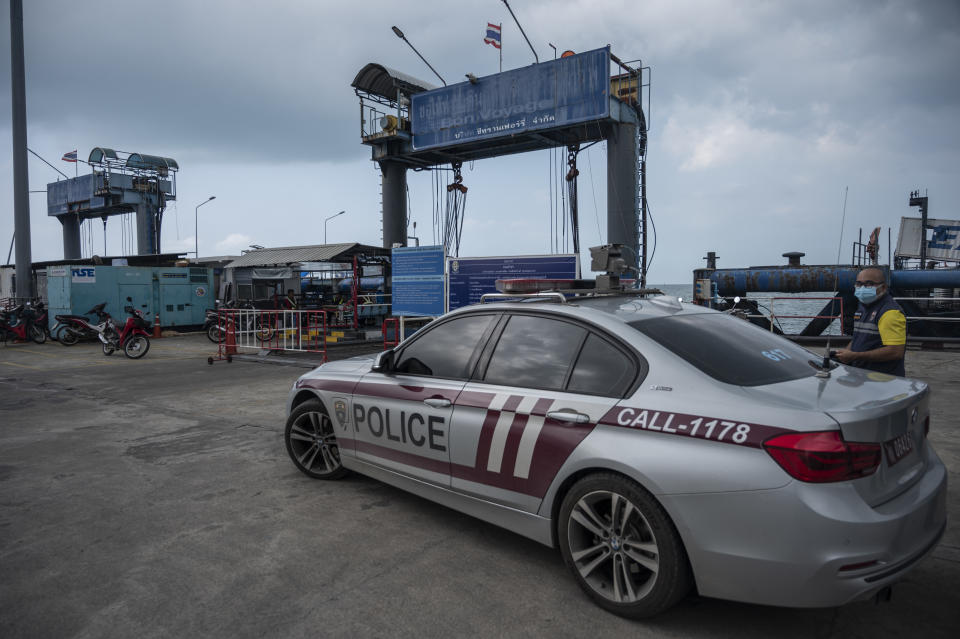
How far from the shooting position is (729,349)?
2.99 metres

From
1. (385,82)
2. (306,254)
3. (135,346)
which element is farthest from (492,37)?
(135,346)

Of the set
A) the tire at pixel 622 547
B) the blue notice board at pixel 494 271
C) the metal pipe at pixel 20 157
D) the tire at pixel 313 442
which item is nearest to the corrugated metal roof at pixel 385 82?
the metal pipe at pixel 20 157

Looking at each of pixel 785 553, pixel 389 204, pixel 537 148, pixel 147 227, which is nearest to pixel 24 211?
pixel 389 204

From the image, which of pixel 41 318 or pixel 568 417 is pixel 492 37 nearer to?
pixel 41 318

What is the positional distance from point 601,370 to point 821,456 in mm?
1055

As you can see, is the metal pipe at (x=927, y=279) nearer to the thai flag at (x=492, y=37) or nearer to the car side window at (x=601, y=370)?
the thai flag at (x=492, y=37)

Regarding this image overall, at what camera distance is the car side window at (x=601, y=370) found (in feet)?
9.32

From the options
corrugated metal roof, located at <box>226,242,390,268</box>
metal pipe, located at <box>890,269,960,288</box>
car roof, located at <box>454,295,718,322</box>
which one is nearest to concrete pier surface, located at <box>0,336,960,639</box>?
car roof, located at <box>454,295,718,322</box>

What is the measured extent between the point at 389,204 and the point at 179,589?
2412 centimetres

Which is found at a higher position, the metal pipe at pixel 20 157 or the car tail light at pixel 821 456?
the metal pipe at pixel 20 157

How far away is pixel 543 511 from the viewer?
3.00m

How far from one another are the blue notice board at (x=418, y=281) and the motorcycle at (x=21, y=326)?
569 inches

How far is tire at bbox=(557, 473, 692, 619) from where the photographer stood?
2516mm

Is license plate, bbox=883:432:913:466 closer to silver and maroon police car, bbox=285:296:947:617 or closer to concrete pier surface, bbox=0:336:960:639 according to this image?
silver and maroon police car, bbox=285:296:947:617
